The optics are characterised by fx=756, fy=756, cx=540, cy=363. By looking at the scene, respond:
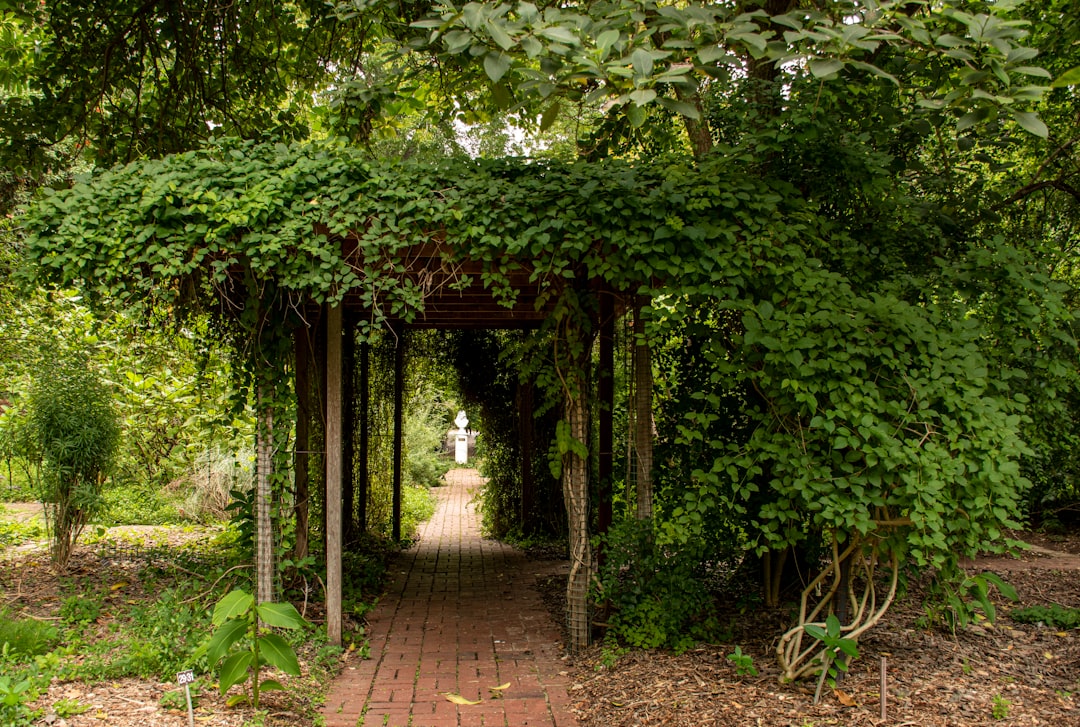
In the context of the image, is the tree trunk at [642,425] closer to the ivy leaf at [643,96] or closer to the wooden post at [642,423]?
the wooden post at [642,423]

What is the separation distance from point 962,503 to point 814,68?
2.07 m

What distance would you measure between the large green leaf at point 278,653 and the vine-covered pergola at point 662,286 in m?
1.38

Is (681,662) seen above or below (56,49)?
below

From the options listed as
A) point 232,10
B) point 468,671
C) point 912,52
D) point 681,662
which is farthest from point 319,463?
point 912,52

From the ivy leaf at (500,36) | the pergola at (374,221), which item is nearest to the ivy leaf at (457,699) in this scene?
the pergola at (374,221)

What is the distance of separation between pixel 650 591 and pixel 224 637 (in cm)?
248

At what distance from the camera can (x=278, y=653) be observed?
3.46 m

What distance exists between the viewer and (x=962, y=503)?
3492 millimetres

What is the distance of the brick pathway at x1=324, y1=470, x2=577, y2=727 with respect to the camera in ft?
12.7

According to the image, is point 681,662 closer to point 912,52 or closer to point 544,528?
point 912,52

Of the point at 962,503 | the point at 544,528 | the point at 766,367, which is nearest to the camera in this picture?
the point at 962,503

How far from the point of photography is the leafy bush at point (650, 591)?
14.8 feet

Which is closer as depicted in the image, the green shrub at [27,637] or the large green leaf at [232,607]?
the large green leaf at [232,607]

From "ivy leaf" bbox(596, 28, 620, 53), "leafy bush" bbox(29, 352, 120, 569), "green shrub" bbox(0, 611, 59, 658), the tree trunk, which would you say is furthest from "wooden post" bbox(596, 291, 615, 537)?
"leafy bush" bbox(29, 352, 120, 569)
